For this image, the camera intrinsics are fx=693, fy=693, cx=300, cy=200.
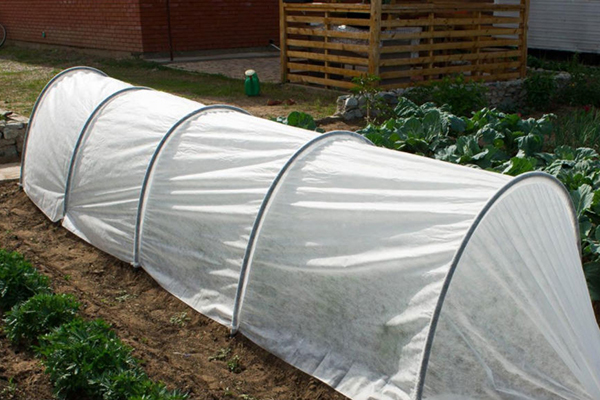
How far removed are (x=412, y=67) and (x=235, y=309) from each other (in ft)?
32.0

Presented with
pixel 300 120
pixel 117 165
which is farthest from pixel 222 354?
pixel 300 120

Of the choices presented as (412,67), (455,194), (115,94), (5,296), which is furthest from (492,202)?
(412,67)

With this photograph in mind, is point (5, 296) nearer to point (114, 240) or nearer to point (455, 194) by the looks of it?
point (114, 240)

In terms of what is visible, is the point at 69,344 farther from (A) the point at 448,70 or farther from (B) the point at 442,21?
(A) the point at 448,70

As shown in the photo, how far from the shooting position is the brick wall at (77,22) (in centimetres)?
1870

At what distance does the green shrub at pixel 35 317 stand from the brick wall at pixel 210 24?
14.6 m

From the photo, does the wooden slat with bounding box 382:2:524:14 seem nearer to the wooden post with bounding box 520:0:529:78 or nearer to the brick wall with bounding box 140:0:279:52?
the wooden post with bounding box 520:0:529:78

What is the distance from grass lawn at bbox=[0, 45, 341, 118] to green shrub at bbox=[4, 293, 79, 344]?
21.2 ft

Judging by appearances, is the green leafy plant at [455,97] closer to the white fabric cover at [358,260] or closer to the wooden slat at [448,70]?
the wooden slat at [448,70]

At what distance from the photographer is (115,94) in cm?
720

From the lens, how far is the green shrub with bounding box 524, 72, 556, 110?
13.0 m

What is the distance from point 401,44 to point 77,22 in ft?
38.4

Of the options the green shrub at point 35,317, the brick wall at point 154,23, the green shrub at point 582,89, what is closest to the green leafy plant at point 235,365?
the green shrub at point 35,317

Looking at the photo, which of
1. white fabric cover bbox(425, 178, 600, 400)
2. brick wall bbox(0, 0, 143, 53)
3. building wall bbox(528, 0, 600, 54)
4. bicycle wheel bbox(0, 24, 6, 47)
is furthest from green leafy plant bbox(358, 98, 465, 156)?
bicycle wheel bbox(0, 24, 6, 47)
